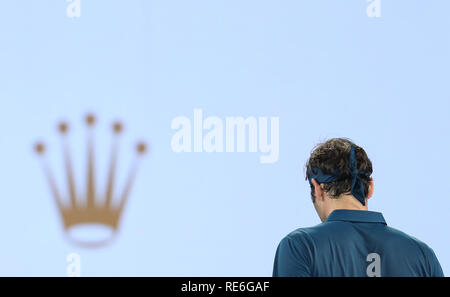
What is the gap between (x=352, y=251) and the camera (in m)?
0.82

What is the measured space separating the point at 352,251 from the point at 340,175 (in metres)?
0.11

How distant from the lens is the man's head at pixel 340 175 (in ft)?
2.85

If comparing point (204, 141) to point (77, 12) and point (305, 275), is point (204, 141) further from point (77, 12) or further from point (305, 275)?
point (305, 275)

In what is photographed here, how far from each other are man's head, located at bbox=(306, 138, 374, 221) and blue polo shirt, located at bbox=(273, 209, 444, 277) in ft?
0.07

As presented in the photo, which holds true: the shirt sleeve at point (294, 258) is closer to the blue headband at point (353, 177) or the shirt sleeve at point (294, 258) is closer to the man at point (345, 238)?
the man at point (345, 238)

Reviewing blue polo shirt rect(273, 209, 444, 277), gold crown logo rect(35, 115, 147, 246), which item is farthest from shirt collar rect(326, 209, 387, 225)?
gold crown logo rect(35, 115, 147, 246)

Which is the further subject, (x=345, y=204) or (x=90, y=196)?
(x=90, y=196)

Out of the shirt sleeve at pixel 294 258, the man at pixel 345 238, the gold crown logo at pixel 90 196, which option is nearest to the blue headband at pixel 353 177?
the man at pixel 345 238

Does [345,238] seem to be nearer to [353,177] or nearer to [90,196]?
[353,177]

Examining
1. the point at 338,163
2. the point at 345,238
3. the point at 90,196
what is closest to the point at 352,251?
the point at 345,238

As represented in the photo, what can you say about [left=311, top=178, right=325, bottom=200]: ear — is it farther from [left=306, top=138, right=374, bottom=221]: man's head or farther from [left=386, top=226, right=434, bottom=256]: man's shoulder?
[left=386, top=226, right=434, bottom=256]: man's shoulder

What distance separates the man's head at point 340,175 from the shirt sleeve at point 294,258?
3.3 inches

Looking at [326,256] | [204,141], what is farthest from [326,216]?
[204,141]
